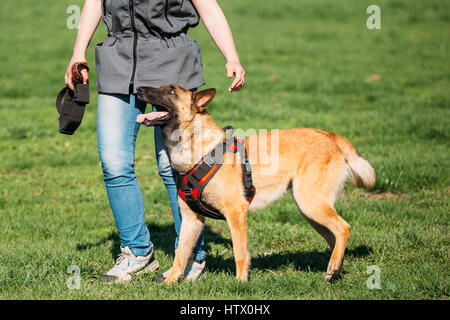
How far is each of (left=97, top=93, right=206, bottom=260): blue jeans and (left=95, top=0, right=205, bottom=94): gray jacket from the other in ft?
0.50

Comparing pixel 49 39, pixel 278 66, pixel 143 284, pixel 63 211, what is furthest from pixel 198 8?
pixel 49 39

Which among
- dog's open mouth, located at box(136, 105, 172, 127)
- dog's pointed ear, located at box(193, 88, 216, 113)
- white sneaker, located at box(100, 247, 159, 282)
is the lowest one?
white sneaker, located at box(100, 247, 159, 282)

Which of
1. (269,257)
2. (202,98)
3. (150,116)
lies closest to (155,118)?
(150,116)

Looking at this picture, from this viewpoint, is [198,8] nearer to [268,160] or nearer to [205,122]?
[205,122]

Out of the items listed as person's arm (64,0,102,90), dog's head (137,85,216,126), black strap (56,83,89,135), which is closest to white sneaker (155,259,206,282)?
dog's head (137,85,216,126)

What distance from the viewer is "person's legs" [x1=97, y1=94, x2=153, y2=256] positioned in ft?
14.0

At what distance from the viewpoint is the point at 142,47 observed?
4258 mm

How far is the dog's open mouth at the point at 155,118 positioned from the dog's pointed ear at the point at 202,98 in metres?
0.22

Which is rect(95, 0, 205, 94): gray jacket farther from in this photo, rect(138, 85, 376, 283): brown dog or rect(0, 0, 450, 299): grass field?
rect(0, 0, 450, 299): grass field

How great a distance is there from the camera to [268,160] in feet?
14.8

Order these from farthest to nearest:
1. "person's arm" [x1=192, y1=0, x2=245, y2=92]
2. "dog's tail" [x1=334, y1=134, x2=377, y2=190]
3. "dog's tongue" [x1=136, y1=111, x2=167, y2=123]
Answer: "dog's tail" [x1=334, y1=134, x2=377, y2=190], "person's arm" [x1=192, y1=0, x2=245, y2=92], "dog's tongue" [x1=136, y1=111, x2=167, y2=123]

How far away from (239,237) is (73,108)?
1690 mm

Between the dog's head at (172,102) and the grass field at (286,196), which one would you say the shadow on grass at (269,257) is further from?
the dog's head at (172,102)

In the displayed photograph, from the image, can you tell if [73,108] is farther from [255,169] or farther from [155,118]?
[255,169]
